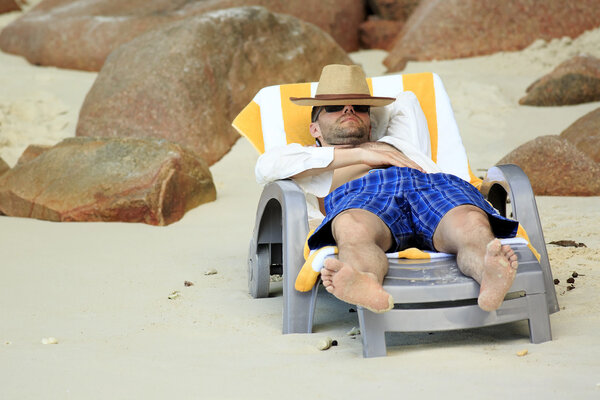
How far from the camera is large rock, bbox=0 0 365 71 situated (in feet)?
33.6

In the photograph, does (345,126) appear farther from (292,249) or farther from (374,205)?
(292,249)

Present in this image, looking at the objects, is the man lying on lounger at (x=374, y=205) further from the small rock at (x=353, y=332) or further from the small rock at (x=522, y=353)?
the small rock at (x=353, y=332)

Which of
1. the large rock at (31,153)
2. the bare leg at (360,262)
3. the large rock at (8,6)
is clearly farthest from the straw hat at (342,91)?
the large rock at (8,6)

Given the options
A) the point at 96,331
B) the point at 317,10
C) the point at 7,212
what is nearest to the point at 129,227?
the point at 7,212

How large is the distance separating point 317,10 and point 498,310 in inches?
338

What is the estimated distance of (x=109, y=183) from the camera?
6078 mm

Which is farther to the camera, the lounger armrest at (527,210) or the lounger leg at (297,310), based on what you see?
the lounger armrest at (527,210)

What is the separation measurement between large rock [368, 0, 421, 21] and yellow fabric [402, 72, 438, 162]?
7.70m

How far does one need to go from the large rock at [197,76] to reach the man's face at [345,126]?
372cm

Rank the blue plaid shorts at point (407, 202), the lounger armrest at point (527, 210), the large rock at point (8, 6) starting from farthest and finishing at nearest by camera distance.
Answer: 1. the large rock at point (8, 6)
2. the lounger armrest at point (527, 210)
3. the blue plaid shorts at point (407, 202)

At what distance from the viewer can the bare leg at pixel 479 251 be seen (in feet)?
9.16

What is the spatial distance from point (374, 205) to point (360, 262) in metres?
0.51

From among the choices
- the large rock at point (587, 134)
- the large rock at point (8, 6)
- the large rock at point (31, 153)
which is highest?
the large rock at point (8, 6)

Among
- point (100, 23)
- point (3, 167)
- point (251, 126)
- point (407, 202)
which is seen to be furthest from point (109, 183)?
point (100, 23)
